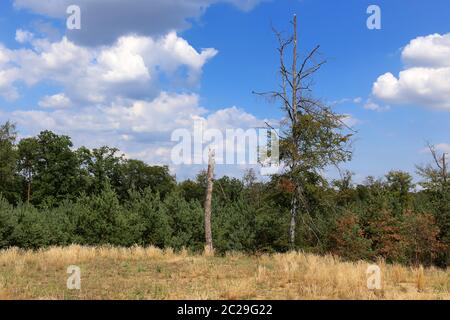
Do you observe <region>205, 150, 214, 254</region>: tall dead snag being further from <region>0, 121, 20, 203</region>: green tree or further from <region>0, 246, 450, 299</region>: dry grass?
<region>0, 121, 20, 203</region>: green tree

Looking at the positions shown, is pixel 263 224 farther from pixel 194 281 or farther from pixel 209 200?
pixel 194 281

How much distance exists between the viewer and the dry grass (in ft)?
29.7

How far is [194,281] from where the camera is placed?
36.4 feet

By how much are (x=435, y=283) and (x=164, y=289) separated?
729 centimetres

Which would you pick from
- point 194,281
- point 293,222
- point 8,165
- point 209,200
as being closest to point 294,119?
point 293,222

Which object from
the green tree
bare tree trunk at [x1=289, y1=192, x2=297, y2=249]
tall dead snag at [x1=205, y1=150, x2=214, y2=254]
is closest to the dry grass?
bare tree trunk at [x1=289, y1=192, x2=297, y2=249]

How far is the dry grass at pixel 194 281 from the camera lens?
9047 millimetres

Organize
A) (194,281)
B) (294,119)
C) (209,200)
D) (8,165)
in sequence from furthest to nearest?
(8,165) < (209,200) < (294,119) < (194,281)

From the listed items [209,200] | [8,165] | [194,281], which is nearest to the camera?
[194,281]

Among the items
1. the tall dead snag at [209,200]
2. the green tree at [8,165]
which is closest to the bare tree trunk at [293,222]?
the tall dead snag at [209,200]

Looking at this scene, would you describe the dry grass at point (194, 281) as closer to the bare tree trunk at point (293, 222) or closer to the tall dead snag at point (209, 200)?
the bare tree trunk at point (293, 222)
